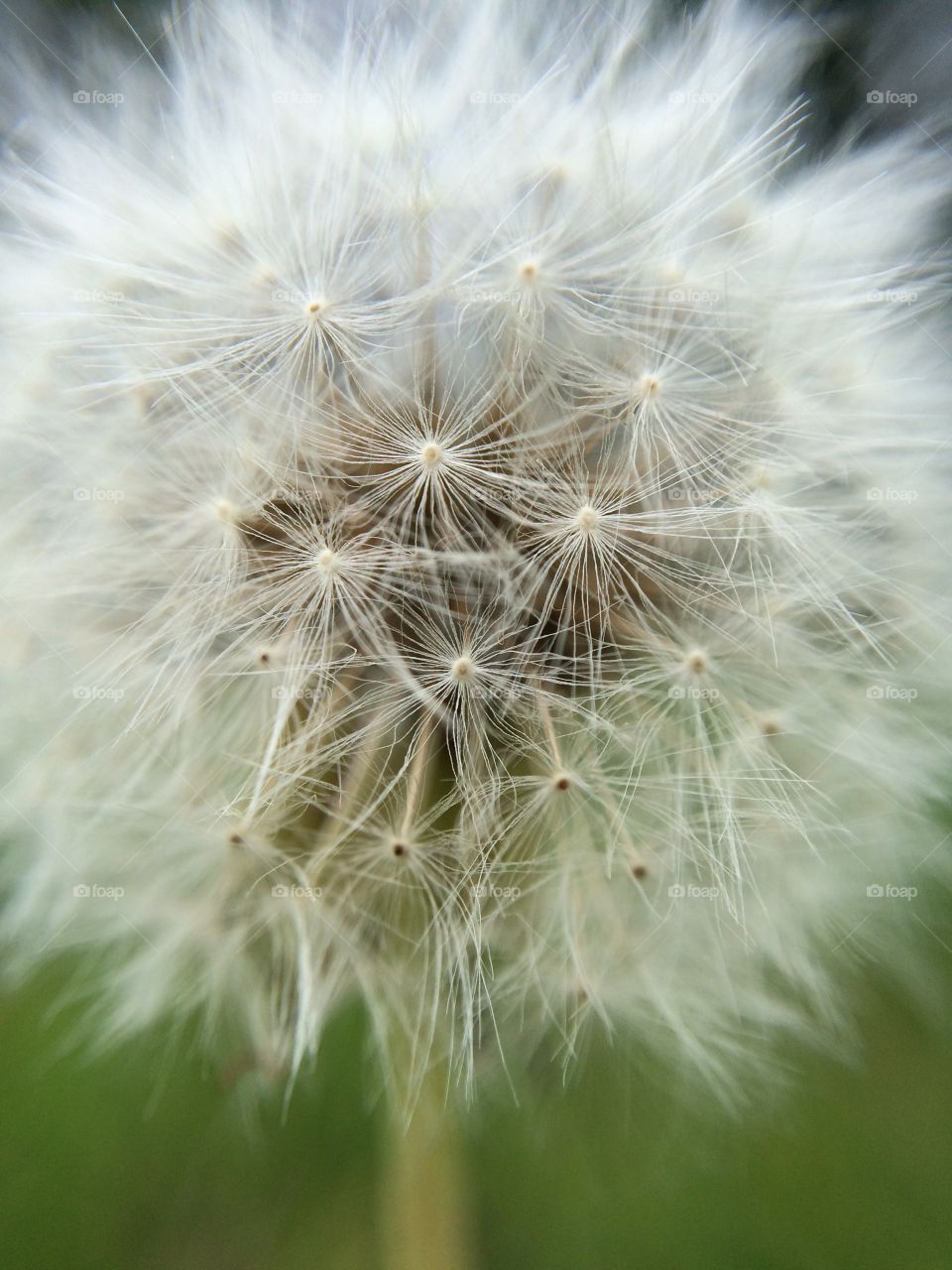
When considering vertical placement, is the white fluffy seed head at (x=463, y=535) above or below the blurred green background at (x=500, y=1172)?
above

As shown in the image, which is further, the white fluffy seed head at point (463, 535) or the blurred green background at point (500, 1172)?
the blurred green background at point (500, 1172)

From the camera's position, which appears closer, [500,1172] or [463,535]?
[463,535]

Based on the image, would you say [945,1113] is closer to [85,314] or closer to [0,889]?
[0,889]

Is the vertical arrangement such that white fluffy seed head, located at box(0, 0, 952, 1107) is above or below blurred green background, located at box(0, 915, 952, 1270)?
above

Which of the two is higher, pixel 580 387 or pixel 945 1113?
pixel 580 387

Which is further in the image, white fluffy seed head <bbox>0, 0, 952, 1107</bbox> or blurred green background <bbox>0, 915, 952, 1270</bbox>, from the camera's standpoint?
blurred green background <bbox>0, 915, 952, 1270</bbox>

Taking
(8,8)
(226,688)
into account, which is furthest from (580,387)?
(8,8)

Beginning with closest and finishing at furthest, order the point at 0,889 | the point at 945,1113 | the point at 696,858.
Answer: the point at 696,858 < the point at 0,889 < the point at 945,1113

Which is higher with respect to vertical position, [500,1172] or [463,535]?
[463,535]
